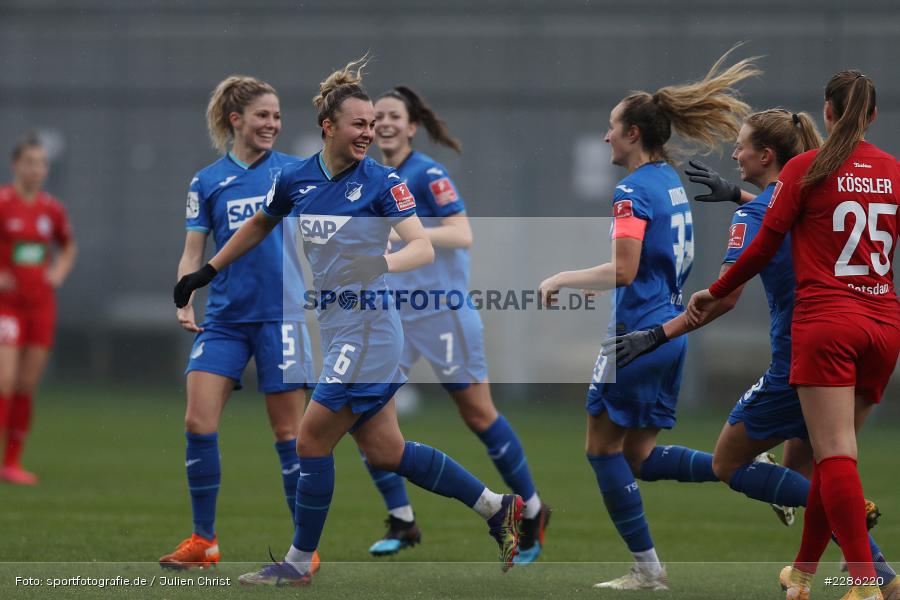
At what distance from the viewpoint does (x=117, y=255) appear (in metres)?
17.3

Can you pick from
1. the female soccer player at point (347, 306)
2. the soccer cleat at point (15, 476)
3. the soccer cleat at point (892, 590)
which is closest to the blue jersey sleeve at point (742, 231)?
the female soccer player at point (347, 306)

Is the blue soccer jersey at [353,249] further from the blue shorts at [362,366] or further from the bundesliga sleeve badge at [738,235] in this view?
the bundesliga sleeve badge at [738,235]

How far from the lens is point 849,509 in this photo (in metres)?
4.28

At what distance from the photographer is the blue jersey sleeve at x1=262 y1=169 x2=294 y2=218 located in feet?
16.5

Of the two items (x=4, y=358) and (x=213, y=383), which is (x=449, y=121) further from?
(x=213, y=383)

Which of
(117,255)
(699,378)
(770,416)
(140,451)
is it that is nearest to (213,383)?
(770,416)

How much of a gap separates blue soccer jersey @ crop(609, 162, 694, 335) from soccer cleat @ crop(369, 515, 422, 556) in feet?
5.65

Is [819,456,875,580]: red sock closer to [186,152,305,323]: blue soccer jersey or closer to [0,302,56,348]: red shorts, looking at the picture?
[186,152,305,323]: blue soccer jersey

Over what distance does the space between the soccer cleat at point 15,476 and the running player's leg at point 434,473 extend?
175 inches

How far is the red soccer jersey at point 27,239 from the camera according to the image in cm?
941

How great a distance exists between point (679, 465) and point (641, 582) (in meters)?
0.52

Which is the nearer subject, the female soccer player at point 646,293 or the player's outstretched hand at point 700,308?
the player's outstretched hand at point 700,308

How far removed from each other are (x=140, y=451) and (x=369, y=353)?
6.59 m

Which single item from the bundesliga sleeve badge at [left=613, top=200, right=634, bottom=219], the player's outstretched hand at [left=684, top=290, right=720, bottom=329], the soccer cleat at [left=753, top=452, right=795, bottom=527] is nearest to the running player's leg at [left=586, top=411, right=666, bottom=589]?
the soccer cleat at [left=753, top=452, right=795, bottom=527]
